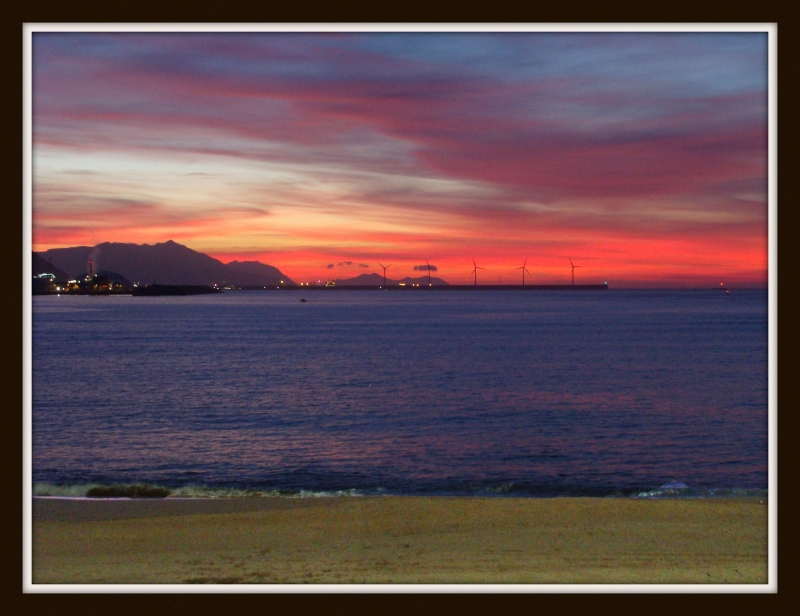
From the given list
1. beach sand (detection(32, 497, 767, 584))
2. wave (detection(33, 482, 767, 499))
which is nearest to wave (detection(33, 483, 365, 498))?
wave (detection(33, 482, 767, 499))

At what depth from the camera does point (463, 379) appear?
4009cm

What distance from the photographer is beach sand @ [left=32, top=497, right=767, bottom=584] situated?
927 centimetres

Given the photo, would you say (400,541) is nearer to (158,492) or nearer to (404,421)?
(158,492)

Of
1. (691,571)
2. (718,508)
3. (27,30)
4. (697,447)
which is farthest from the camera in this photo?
(697,447)

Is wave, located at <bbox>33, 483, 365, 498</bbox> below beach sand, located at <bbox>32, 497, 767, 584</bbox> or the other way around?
below

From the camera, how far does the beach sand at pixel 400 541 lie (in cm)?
927

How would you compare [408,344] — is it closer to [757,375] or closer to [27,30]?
[757,375]

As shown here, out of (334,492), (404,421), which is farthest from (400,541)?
(404,421)

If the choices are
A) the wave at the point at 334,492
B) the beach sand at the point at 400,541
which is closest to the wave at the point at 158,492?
the wave at the point at 334,492

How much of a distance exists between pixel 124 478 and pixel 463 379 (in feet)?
81.7

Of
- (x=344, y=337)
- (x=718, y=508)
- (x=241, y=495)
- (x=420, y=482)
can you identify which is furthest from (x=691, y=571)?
(x=344, y=337)

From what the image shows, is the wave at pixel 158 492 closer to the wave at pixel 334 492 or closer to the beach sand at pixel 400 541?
the wave at pixel 334 492

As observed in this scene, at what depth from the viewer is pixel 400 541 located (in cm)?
1066

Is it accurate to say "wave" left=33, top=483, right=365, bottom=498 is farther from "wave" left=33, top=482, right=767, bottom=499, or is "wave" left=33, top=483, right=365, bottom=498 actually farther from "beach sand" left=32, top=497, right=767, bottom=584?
"beach sand" left=32, top=497, right=767, bottom=584
